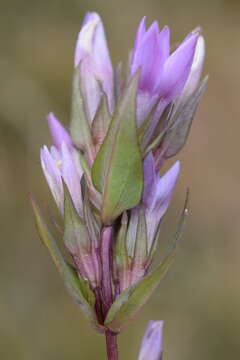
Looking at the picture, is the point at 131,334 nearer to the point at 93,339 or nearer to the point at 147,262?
the point at 93,339

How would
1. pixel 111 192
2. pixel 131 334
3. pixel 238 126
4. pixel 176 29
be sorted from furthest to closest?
1. pixel 176 29
2. pixel 238 126
3. pixel 131 334
4. pixel 111 192

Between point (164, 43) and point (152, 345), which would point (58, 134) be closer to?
point (164, 43)

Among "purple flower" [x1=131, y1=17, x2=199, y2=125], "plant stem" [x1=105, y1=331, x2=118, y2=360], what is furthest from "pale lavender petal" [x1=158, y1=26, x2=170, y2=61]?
"plant stem" [x1=105, y1=331, x2=118, y2=360]

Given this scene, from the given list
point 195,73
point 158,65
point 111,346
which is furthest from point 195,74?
point 111,346

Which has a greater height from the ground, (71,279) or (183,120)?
(183,120)

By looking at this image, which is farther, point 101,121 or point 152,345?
→ point 152,345

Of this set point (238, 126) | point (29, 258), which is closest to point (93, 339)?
point (29, 258)
